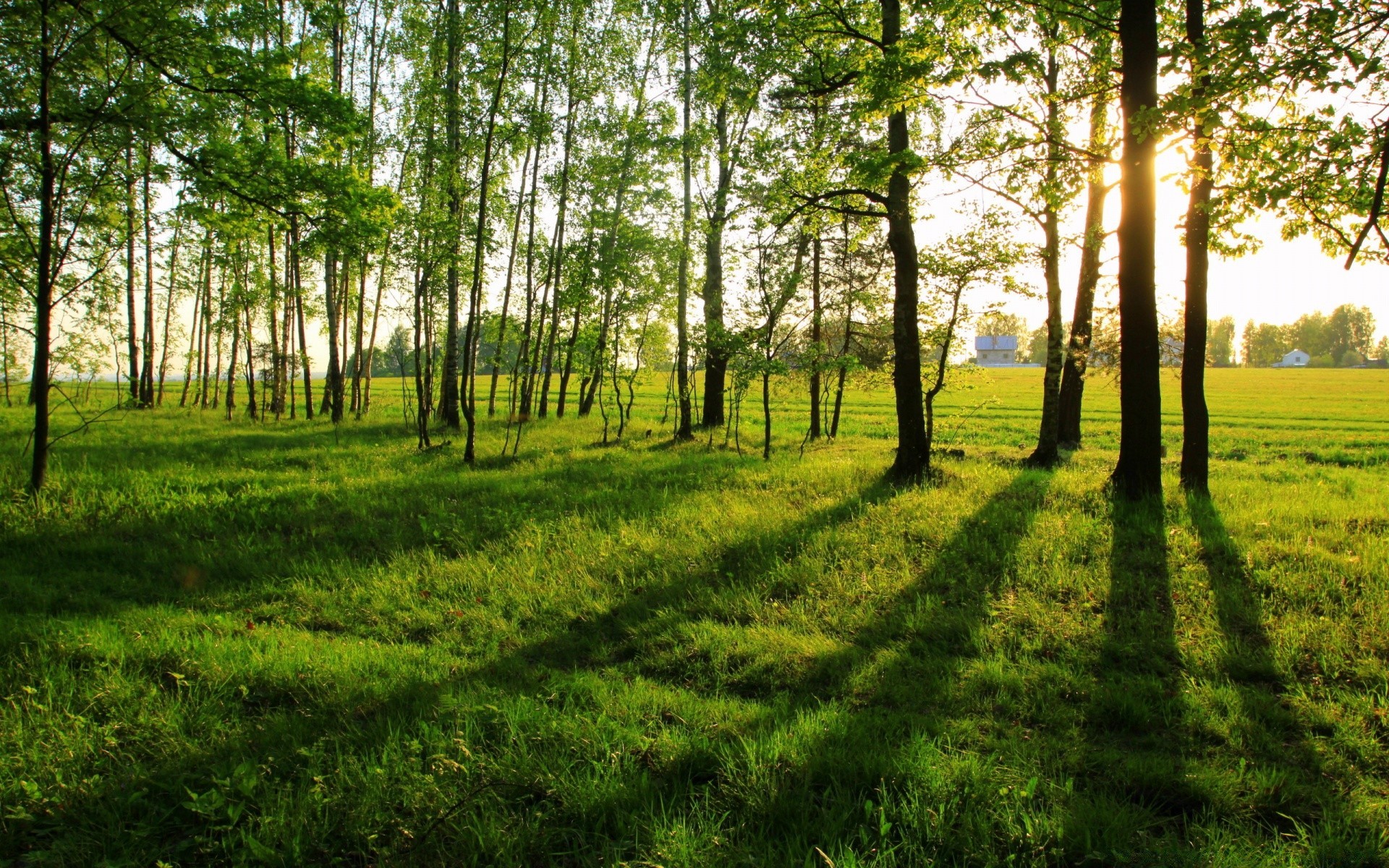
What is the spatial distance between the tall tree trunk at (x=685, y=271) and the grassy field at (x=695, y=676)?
7362mm

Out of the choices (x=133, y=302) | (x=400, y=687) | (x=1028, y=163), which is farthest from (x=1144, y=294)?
(x=133, y=302)

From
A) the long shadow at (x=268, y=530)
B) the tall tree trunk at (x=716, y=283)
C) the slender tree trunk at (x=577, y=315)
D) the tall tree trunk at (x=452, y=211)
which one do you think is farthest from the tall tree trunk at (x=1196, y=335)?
the tall tree trunk at (x=452, y=211)

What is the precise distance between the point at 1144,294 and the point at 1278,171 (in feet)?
8.37

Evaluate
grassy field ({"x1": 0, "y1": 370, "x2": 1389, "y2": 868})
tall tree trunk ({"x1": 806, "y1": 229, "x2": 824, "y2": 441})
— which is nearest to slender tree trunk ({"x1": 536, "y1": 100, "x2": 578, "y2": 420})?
tall tree trunk ({"x1": 806, "y1": 229, "x2": 824, "y2": 441})

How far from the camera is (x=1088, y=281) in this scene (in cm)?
1253

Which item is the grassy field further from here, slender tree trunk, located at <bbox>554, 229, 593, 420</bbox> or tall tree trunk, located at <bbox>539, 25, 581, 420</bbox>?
tall tree trunk, located at <bbox>539, 25, 581, 420</bbox>

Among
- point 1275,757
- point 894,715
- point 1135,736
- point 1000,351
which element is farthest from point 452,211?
point 1000,351

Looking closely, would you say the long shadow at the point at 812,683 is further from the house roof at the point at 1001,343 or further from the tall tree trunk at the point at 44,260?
the house roof at the point at 1001,343

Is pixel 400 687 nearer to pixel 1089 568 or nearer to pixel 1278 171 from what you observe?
pixel 1089 568

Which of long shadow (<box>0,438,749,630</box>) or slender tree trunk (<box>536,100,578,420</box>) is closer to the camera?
long shadow (<box>0,438,749,630</box>)

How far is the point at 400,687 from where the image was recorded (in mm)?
4031

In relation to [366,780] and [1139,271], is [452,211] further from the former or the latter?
[366,780]

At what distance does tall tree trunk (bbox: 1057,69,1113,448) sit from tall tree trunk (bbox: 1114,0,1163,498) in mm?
900

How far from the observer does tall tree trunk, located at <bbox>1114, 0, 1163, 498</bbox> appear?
714 centimetres
